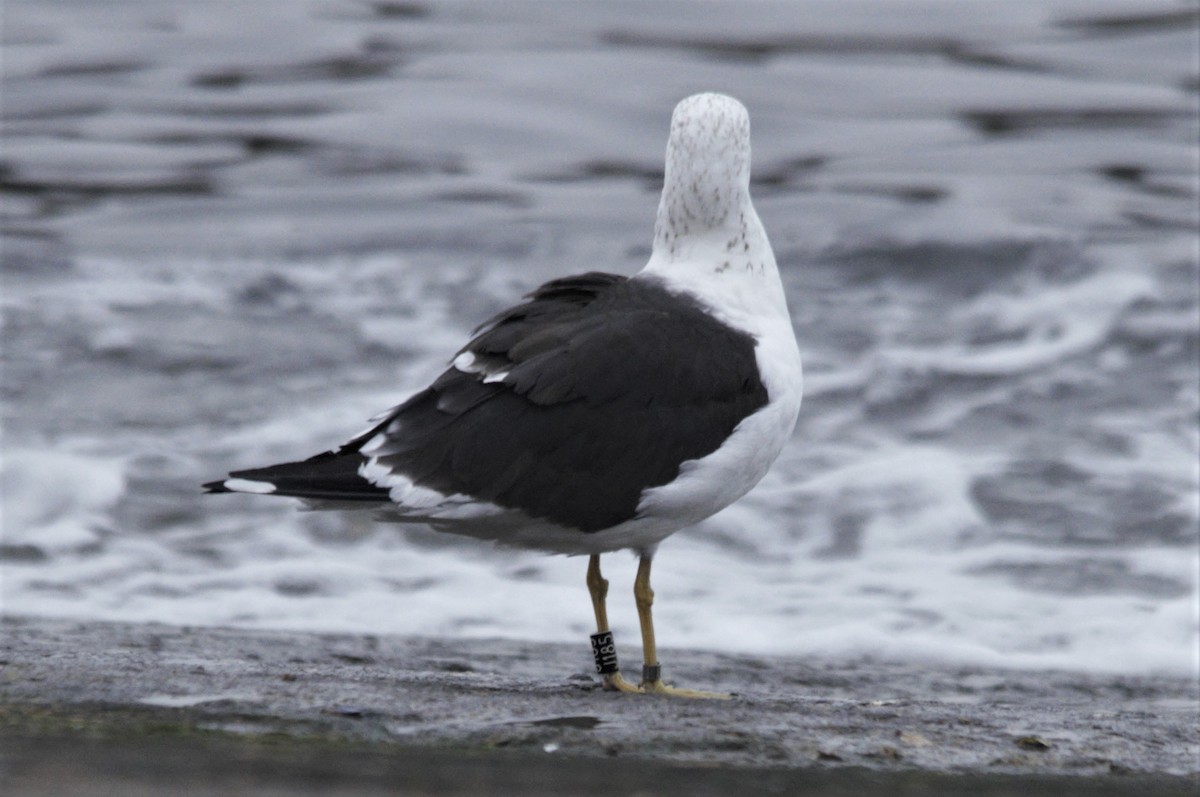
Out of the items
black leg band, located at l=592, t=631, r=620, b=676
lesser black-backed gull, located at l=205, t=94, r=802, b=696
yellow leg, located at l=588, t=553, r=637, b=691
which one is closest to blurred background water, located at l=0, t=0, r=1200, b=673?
yellow leg, located at l=588, t=553, r=637, b=691

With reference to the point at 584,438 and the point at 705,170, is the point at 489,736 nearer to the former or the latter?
the point at 584,438

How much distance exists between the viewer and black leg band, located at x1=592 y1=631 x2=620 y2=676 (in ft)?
15.6

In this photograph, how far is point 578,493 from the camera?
456 cm

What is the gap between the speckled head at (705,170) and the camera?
5.16 meters

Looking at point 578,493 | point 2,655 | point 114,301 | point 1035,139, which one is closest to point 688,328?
point 578,493

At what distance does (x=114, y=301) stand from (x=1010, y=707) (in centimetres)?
771

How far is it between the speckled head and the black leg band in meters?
1.24

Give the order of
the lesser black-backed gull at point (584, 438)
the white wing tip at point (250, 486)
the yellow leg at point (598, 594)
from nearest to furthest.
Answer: the white wing tip at point (250, 486)
the lesser black-backed gull at point (584, 438)
the yellow leg at point (598, 594)

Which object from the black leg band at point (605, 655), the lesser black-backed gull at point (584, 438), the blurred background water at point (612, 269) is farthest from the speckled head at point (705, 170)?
the blurred background water at point (612, 269)

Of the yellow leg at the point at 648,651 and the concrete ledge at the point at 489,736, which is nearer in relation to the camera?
the concrete ledge at the point at 489,736

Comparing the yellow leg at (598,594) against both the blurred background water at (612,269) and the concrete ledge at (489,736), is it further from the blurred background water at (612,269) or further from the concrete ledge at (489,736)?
the blurred background water at (612,269)

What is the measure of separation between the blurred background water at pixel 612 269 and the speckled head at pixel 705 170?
1818mm

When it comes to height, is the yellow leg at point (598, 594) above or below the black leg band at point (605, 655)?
above

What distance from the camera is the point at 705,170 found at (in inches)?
203
